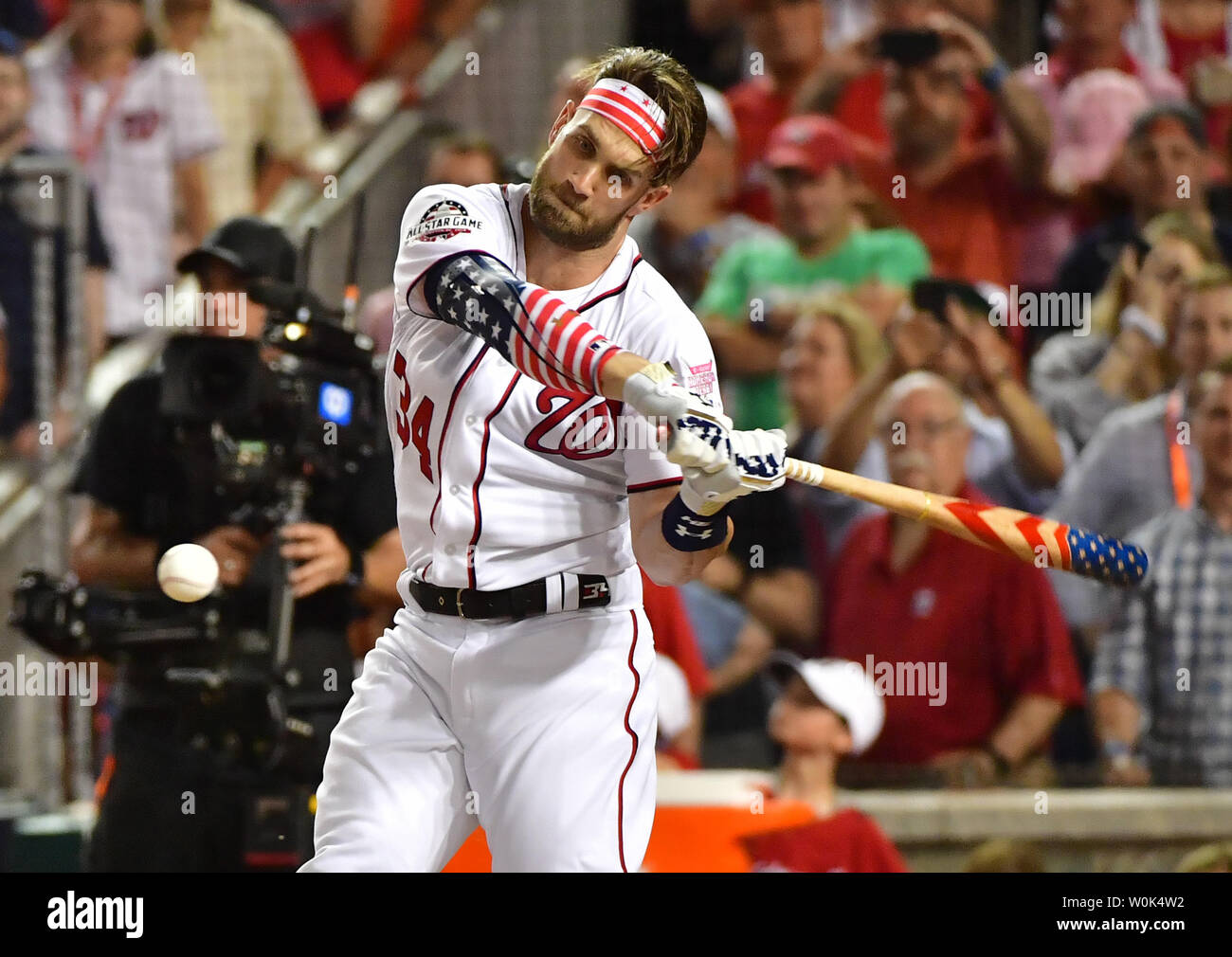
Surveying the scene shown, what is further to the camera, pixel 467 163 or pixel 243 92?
pixel 243 92

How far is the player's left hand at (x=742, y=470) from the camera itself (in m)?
2.45

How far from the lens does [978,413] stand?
5.06 meters

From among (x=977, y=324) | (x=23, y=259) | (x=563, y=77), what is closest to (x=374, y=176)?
(x=563, y=77)

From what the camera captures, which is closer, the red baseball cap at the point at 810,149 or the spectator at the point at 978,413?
the spectator at the point at 978,413

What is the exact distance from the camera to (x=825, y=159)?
5.52m

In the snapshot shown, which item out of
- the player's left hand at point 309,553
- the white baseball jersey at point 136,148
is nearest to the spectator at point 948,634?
the player's left hand at point 309,553

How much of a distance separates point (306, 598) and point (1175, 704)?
2454mm

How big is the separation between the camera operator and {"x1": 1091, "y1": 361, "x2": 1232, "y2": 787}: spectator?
2.12 meters

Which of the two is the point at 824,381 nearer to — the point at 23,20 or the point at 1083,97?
the point at 1083,97

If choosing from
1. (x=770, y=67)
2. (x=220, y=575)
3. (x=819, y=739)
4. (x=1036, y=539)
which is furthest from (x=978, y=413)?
(x=220, y=575)

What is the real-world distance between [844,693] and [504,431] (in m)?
2.11

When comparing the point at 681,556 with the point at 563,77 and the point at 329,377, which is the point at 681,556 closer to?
the point at 329,377
